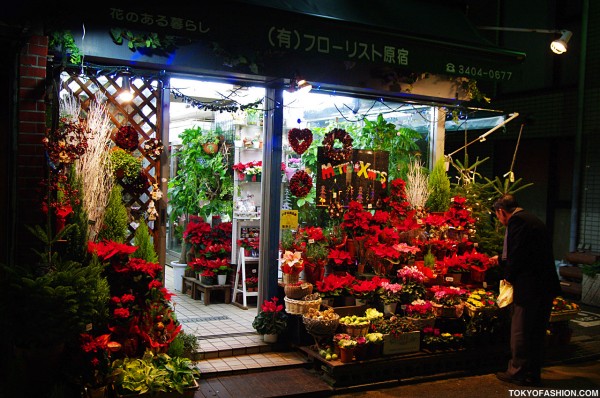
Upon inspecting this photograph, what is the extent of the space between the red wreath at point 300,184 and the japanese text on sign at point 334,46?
6.80 feet

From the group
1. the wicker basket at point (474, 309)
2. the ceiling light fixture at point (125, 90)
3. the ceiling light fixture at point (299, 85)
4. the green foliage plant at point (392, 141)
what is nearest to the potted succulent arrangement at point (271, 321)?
the wicker basket at point (474, 309)

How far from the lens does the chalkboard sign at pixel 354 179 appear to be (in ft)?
26.8

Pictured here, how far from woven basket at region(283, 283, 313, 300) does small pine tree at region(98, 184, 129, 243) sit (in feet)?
6.96

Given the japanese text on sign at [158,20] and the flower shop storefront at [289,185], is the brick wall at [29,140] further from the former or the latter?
the japanese text on sign at [158,20]

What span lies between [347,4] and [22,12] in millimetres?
4228

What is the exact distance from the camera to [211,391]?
19.7ft

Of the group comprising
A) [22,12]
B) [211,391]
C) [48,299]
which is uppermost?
[22,12]

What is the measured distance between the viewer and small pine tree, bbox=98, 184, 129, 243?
6.21 meters

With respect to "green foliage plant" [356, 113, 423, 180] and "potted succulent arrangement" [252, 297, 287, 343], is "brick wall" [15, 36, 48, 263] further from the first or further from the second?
"green foliage plant" [356, 113, 423, 180]

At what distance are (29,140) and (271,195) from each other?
9.88 feet

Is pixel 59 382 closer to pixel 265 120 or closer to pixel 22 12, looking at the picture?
pixel 22 12

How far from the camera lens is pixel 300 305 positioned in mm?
6938

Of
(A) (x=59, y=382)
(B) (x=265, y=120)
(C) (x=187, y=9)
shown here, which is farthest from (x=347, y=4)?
(A) (x=59, y=382)

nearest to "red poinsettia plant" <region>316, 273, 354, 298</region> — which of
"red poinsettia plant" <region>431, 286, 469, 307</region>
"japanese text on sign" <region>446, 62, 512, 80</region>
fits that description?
"red poinsettia plant" <region>431, 286, 469, 307</region>
